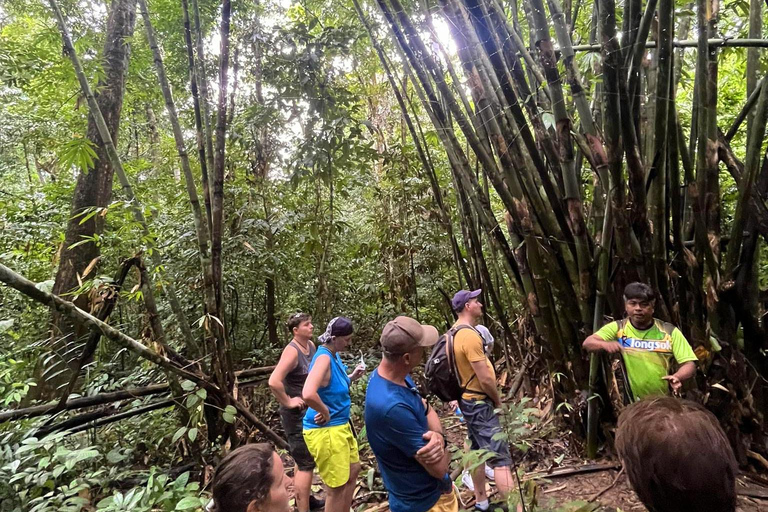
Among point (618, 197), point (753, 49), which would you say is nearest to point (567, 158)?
point (618, 197)

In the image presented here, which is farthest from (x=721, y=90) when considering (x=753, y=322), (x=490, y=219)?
(x=490, y=219)

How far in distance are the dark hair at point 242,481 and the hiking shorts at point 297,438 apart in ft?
5.06

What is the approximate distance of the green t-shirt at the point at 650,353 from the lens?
1.91 m

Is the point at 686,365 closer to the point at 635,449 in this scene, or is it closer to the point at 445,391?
the point at 445,391

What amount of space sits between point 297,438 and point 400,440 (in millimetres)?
1504

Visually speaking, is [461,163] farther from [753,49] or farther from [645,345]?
[753,49]

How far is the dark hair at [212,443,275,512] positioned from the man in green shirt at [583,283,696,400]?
1.64 m

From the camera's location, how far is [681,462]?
69cm

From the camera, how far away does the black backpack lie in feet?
7.45

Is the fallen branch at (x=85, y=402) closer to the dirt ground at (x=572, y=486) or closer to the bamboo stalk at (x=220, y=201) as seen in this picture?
the bamboo stalk at (x=220, y=201)

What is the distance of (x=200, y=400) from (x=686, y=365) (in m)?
2.53

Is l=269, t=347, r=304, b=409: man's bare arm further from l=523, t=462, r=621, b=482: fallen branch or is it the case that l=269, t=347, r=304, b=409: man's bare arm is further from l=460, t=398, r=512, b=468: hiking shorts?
l=523, t=462, r=621, b=482: fallen branch

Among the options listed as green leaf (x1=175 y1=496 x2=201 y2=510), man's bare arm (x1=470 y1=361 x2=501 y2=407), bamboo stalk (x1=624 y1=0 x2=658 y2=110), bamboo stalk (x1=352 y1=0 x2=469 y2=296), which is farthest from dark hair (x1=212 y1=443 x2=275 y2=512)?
bamboo stalk (x1=352 y1=0 x2=469 y2=296)

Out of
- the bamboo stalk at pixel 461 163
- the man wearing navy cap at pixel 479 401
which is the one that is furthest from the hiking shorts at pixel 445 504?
the bamboo stalk at pixel 461 163
